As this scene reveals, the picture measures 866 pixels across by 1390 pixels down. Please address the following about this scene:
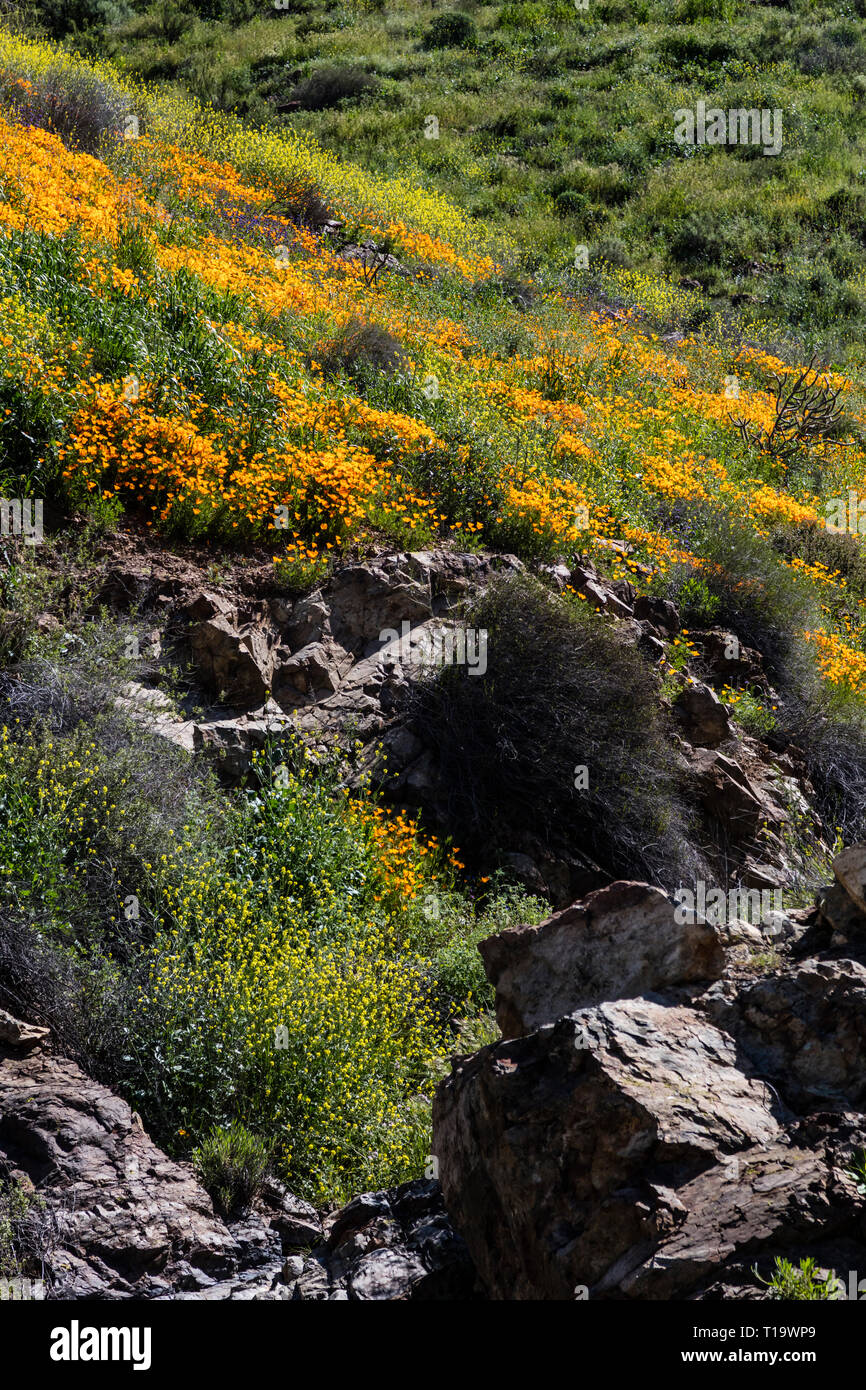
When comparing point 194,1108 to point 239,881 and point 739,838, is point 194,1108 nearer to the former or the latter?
point 239,881

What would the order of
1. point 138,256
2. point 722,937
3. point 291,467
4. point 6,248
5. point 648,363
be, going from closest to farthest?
point 722,937
point 291,467
point 6,248
point 138,256
point 648,363

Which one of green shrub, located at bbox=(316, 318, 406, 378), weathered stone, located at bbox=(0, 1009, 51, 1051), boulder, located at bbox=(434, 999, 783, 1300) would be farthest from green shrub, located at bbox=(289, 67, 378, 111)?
boulder, located at bbox=(434, 999, 783, 1300)

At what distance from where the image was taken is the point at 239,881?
4.94 meters

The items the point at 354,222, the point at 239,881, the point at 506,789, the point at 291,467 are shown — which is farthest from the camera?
the point at 354,222

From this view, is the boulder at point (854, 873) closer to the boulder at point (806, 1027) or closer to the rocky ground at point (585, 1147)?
the rocky ground at point (585, 1147)

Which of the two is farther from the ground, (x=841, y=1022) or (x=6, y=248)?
(x=6, y=248)

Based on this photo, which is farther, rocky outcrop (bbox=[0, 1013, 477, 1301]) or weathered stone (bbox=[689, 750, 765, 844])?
weathered stone (bbox=[689, 750, 765, 844])

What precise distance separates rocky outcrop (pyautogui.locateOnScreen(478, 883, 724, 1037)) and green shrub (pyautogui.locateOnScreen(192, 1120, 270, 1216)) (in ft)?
3.45

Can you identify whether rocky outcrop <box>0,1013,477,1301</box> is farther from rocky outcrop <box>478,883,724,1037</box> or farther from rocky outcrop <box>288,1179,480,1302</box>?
rocky outcrop <box>478,883,724,1037</box>

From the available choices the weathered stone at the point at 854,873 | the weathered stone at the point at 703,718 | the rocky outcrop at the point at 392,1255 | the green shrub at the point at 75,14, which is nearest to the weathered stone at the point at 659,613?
the weathered stone at the point at 703,718

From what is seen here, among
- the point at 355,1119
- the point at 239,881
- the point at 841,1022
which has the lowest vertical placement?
the point at 355,1119

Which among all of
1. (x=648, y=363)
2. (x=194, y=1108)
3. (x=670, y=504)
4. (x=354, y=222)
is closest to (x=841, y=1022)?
(x=194, y=1108)

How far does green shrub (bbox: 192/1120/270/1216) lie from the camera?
12.0ft

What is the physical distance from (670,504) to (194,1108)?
7.40m
